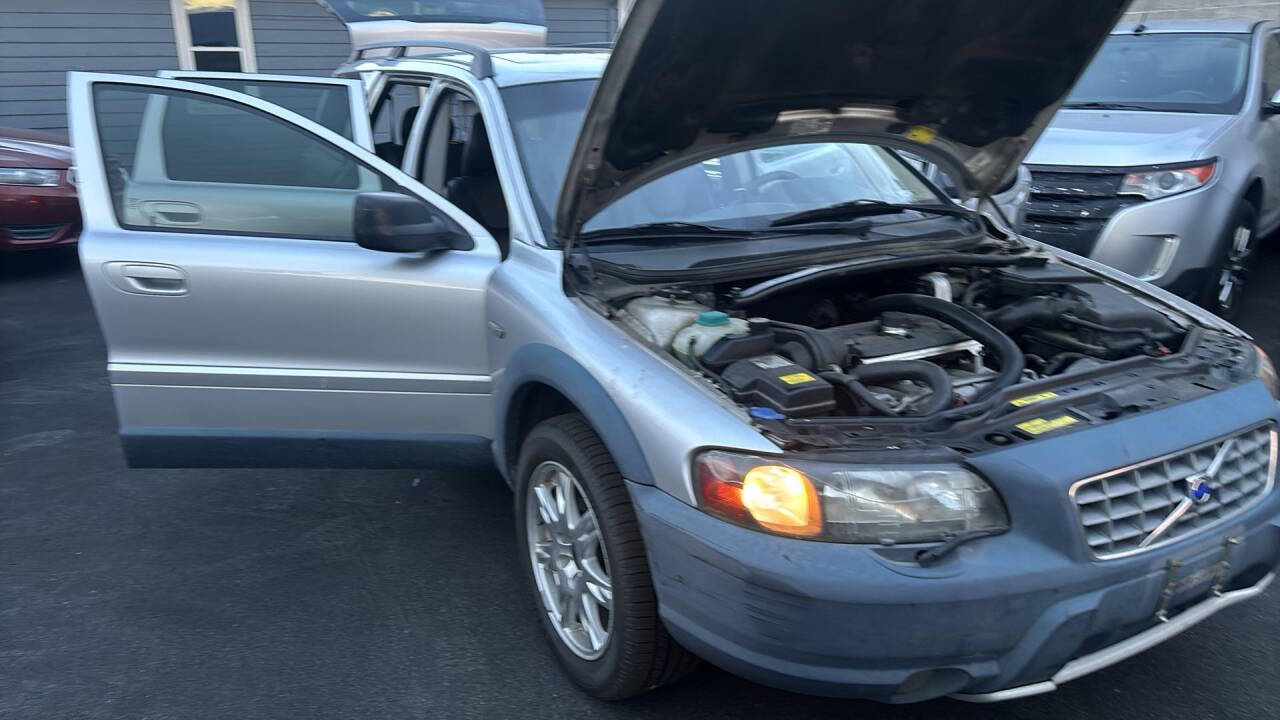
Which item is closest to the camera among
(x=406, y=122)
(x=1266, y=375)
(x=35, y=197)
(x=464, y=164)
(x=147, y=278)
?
(x=1266, y=375)

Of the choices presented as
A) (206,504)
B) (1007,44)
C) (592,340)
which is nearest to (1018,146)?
(1007,44)

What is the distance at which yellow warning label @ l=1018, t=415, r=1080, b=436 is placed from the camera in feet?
7.88

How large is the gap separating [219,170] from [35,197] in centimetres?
575

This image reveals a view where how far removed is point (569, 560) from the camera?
3.02 m

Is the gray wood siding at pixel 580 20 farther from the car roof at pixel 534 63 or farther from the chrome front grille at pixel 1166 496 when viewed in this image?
the chrome front grille at pixel 1166 496

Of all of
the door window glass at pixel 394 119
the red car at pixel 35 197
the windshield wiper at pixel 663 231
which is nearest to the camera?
the windshield wiper at pixel 663 231

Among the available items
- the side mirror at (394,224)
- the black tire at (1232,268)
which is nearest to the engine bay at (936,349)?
the side mirror at (394,224)

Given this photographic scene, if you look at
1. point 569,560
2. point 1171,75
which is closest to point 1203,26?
point 1171,75

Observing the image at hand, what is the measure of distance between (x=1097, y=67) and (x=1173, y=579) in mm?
6028

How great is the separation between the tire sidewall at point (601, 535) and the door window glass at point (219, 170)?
1170 millimetres

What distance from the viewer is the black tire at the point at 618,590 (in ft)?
8.59

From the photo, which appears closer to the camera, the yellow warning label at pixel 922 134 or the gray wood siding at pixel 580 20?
the yellow warning label at pixel 922 134

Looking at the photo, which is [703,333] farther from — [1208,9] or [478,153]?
[1208,9]

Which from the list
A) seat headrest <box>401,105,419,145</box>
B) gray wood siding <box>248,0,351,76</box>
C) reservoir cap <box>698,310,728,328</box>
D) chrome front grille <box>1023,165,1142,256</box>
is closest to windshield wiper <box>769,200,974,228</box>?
reservoir cap <box>698,310,728,328</box>
